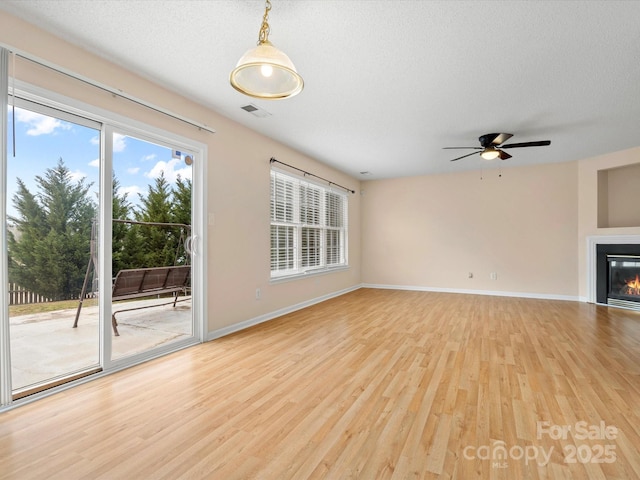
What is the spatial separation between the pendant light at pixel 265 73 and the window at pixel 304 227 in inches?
112

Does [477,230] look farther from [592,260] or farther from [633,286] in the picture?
[633,286]

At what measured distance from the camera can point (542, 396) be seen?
223 centimetres

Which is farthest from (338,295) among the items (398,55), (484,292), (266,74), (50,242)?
(266,74)

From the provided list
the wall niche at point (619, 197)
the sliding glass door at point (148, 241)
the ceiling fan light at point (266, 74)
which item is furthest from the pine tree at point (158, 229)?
the wall niche at point (619, 197)

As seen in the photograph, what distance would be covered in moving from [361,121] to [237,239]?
7.26ft

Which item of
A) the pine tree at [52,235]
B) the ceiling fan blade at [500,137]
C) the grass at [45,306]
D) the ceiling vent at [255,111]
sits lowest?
the grass at [45,306]

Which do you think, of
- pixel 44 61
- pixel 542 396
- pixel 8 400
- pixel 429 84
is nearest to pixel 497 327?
pixel 542 396

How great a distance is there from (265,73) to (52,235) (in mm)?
2097

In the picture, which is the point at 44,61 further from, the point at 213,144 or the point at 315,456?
the point at 315,456

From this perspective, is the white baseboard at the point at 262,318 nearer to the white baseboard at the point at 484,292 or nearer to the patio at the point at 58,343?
the patio at the point at 58,343

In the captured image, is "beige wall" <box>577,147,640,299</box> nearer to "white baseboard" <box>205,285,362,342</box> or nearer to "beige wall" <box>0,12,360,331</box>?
"white baseboard" <box>205,285,362,342</box>

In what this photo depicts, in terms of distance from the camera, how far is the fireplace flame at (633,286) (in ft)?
16.7

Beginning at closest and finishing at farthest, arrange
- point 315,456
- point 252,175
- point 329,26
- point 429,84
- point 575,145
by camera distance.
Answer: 1. point 315,456
2. point 329,26
3. point 429,84
4. point 252,175
5. point 575,145

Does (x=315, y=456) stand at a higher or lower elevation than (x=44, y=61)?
lower
